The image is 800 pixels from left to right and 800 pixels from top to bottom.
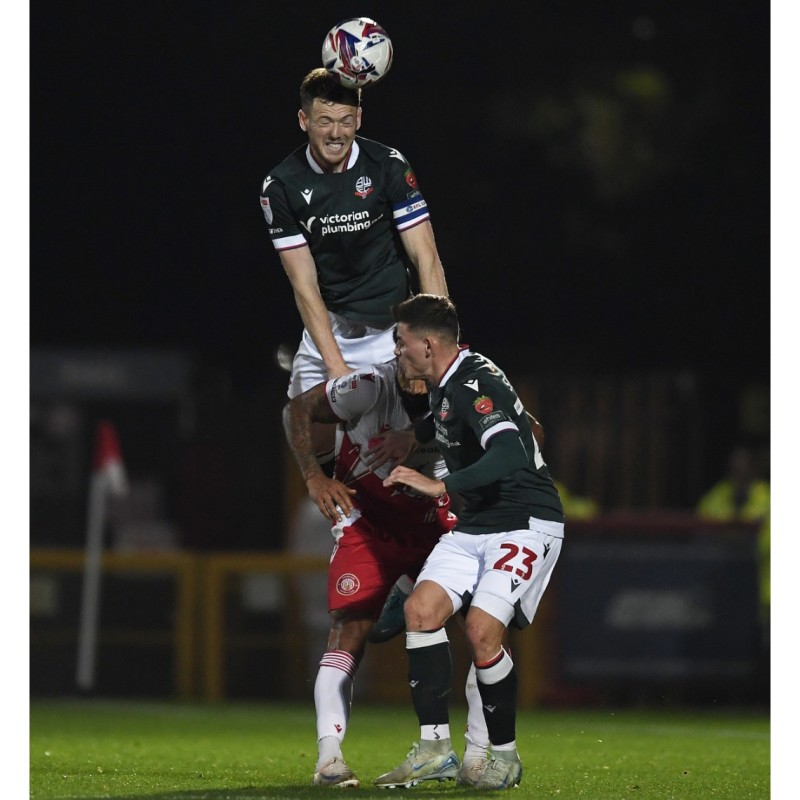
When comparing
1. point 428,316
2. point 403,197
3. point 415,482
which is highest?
point 403,197

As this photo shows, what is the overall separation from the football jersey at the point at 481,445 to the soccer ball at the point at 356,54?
1356mm

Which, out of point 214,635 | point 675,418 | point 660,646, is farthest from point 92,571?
point 675,418

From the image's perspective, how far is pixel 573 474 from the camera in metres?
17.2

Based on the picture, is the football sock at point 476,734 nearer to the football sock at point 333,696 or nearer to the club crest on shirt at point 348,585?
the football sock at point 333,696

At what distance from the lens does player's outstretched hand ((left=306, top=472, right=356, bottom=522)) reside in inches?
333

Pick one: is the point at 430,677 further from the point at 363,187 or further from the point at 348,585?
the point at 363,187

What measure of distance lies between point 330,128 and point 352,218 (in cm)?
44

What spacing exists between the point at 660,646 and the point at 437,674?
6378mm

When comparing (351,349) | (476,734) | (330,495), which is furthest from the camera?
(351,349)

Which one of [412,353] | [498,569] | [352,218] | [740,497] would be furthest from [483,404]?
[740,497]

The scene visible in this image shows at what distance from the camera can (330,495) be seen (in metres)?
8.49

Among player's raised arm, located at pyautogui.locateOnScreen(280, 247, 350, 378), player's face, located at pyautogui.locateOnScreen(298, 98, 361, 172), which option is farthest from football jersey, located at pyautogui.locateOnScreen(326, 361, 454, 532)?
player's face, located at pyautogui.locateOnScreen(298, 98, 361, 172)

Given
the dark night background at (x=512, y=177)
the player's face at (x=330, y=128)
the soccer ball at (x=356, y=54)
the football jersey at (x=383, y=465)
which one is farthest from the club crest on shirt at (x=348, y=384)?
the dark night background at (x=512, y=177)
